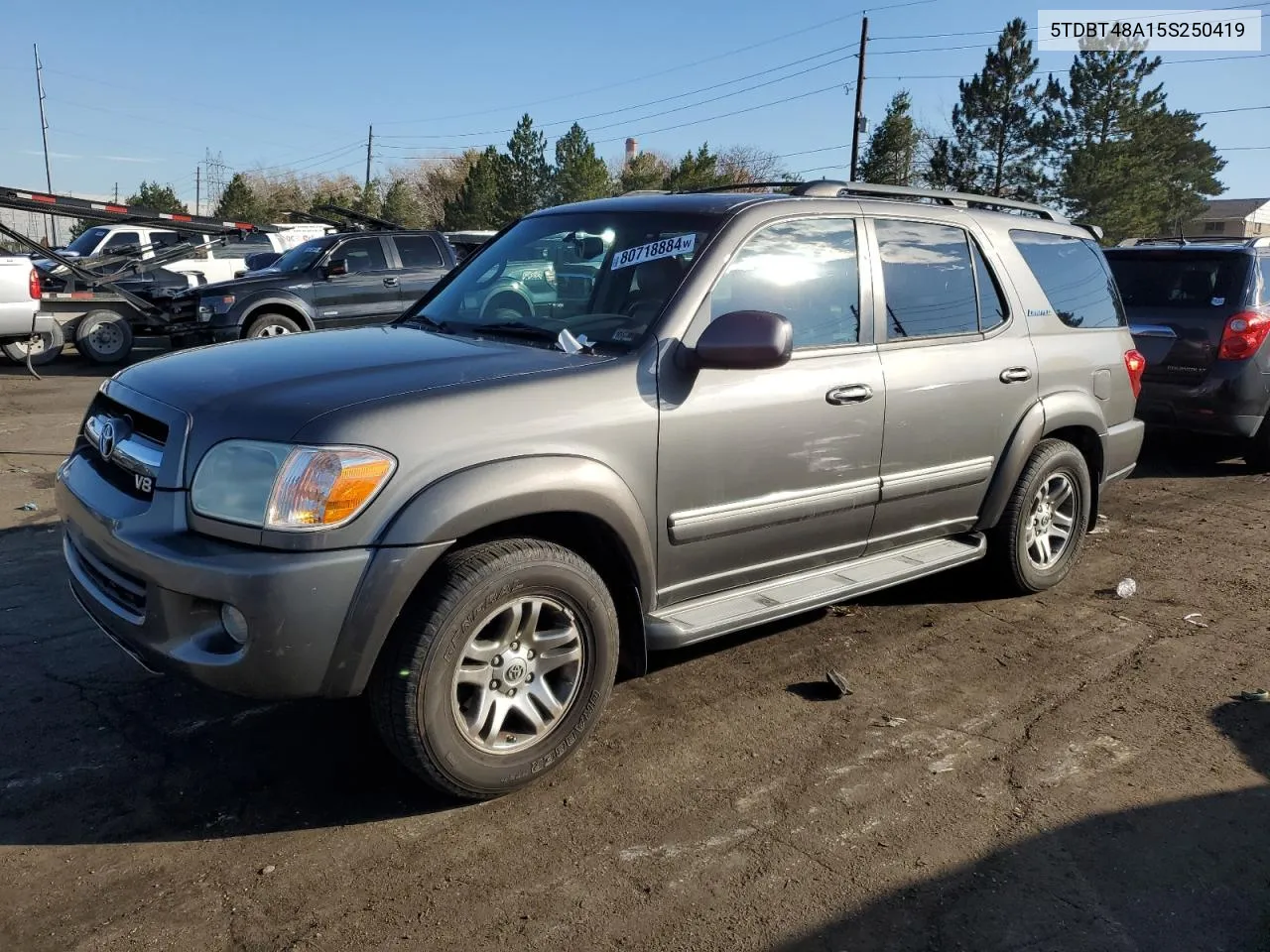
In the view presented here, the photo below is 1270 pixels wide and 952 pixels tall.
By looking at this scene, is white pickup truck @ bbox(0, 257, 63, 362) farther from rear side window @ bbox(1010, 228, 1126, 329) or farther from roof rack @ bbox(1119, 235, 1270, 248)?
roof rack @ bbox(1119, 235, 1270, 248)

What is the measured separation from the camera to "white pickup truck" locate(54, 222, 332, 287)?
16.7 metres

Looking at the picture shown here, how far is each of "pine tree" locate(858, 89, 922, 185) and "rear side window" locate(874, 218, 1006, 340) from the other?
1424 inches

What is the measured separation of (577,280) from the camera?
3.94 metres

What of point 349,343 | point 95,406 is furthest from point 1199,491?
point 95,406

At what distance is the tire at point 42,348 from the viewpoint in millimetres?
12805

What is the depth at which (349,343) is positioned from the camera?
3.67 m

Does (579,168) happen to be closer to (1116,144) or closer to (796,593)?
(1116,144)

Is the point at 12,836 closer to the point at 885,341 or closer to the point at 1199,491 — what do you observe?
the point at 885,341

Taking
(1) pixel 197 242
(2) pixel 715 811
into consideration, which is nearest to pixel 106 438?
(2) pixel 715 811

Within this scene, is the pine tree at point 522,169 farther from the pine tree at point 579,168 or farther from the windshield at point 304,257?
the windshield at point 304,257

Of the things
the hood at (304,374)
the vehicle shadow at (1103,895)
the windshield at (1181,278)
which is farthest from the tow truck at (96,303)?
the vehicle shadow at (1103,895)

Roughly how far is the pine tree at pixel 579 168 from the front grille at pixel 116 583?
44131 mm

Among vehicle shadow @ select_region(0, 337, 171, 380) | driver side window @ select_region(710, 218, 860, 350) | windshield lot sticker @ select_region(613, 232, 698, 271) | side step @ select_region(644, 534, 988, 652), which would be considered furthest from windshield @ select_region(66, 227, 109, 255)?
side step @ select_region(644, 534, 988, 652)

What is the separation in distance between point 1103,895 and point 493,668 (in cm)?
183
